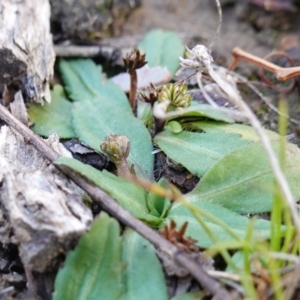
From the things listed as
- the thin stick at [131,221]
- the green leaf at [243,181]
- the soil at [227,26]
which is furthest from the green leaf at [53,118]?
the soil at [227,26]

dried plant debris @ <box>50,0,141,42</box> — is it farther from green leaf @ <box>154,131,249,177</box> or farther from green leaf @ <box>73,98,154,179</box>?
green leaf @ <box>154,131,249,177</box>

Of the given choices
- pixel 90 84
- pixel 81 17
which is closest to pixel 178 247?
pixel 90 84

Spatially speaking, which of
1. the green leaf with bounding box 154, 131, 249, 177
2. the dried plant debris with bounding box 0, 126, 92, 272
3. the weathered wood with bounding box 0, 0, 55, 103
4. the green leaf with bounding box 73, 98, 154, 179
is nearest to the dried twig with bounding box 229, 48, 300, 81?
the green leaf with bounding box 154, 131, 249, 177

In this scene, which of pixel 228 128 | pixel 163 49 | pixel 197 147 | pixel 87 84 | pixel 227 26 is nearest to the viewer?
pixel 197 147

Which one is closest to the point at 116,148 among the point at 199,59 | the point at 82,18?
the point at 199,59

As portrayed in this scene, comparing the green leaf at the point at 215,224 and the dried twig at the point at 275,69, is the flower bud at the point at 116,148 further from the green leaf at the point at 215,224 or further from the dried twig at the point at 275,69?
the dried twig at the point at 275,69

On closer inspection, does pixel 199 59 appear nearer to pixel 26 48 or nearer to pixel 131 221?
pixel 131 221
